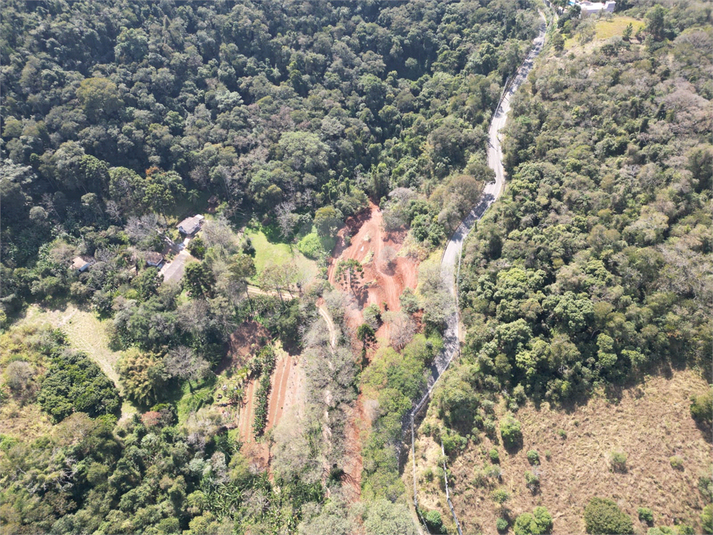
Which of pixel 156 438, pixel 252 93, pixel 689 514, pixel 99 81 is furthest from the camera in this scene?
pixel 252 93

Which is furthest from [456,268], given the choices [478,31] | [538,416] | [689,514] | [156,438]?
[478,31]

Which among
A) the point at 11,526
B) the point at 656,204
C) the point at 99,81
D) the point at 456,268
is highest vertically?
the point at 99,81

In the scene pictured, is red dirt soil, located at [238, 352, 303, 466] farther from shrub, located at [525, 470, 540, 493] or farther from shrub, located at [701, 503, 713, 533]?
shrub, located at [701, 503, 713, 533]

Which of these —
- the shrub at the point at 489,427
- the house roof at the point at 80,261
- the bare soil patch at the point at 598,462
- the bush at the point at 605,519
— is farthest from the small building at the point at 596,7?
the house roof at the point at 80,261

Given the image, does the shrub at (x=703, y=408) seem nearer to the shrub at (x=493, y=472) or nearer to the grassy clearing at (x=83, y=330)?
the shrub at (x=493, y=472)

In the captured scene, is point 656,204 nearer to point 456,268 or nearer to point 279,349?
point 456,268

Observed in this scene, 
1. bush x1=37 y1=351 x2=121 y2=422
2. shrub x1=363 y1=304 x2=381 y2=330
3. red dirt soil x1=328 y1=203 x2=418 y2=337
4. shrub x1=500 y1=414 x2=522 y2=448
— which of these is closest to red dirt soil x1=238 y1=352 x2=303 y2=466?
red dirt soil x1=328 y1=203 x2=418 y2=337

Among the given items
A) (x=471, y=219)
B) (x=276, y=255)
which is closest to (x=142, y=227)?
(x=276, y=255)
